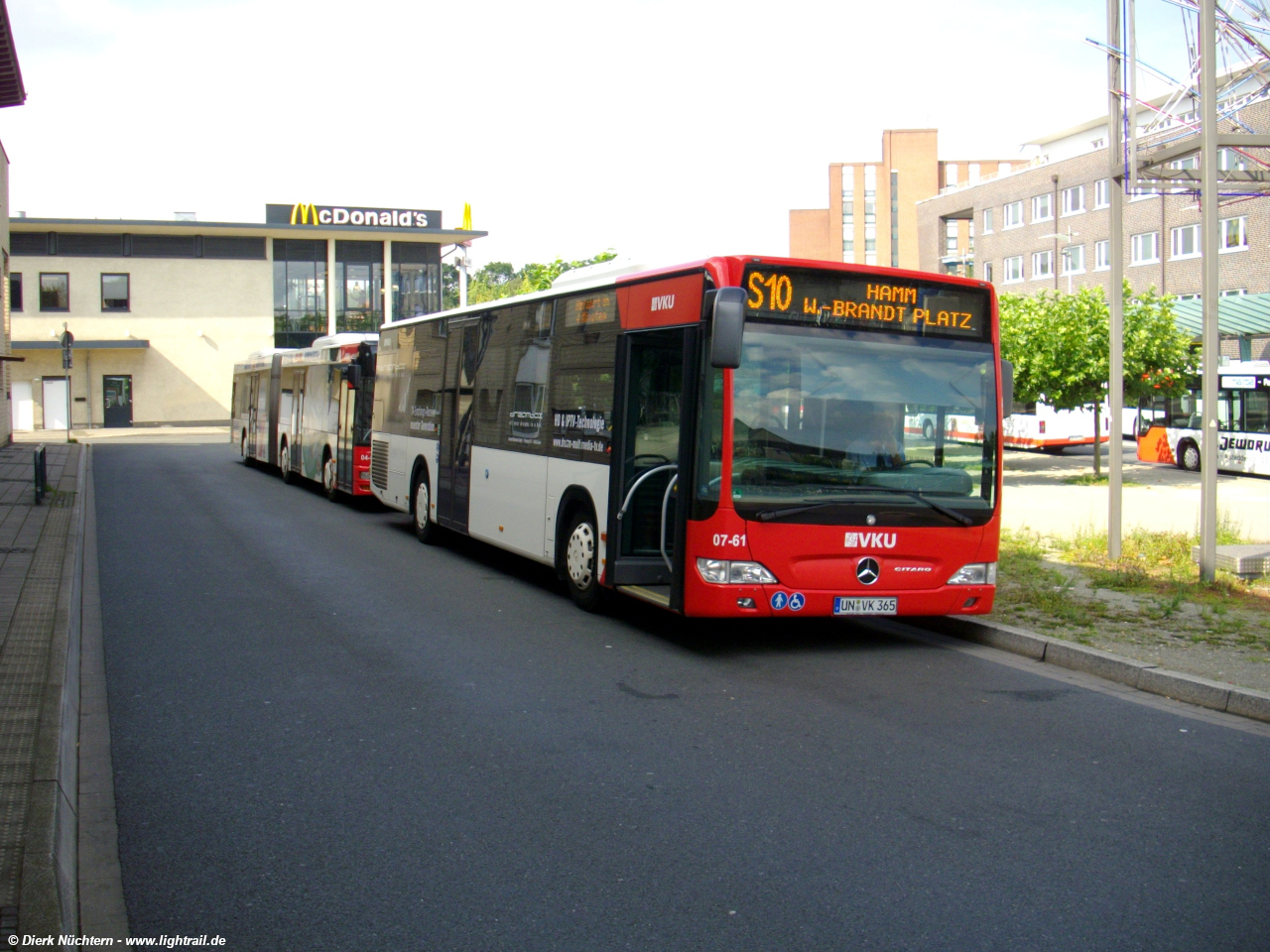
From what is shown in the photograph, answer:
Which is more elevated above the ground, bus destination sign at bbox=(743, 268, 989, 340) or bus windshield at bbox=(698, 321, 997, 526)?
bus destination sign at bbox=(743, 268, 989, 340)

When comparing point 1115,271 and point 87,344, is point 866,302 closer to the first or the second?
point 1115,271

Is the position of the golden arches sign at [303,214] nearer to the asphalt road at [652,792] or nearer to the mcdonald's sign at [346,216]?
the mcdonald's sign at [346,216]

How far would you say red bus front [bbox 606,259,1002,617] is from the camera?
852cm

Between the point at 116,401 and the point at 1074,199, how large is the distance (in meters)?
50.0

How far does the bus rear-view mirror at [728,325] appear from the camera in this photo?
7887 mm

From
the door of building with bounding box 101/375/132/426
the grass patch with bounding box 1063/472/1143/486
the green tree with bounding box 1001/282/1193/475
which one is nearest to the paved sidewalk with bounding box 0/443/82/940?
the green tree with bounding box 1001/282/1193/475

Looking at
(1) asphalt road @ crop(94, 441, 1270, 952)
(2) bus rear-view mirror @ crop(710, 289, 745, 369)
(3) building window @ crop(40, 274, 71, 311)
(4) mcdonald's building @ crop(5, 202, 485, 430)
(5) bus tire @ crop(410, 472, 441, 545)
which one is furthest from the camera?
(3) building window @ crop(40, 274, 71, 311)

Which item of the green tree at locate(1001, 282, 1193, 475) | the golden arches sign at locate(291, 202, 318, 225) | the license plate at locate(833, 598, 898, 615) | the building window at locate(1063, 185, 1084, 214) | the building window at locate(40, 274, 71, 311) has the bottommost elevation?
the license plate at locate(833, 598, 898, 615)

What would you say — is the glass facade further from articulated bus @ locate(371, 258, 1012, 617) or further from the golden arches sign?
articulated bus @ locate(371, 258, 1012, 617)

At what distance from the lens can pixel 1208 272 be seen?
1109 centimetres

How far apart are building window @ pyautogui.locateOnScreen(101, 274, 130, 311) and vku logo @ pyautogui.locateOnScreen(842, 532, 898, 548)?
54200 mm

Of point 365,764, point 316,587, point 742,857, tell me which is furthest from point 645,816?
point 316,587

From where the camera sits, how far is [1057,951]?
3896mm

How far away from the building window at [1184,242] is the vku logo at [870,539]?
52097 mm
